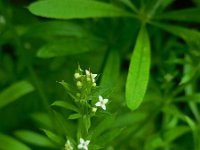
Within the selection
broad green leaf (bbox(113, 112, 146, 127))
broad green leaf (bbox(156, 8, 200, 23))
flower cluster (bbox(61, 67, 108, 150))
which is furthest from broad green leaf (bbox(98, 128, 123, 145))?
broad green leaf (bbox(156, 8, 200, 23))

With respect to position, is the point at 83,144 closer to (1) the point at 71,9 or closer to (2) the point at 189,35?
(1) the point at 71,9

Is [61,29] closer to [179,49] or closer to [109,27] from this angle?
[109,27]

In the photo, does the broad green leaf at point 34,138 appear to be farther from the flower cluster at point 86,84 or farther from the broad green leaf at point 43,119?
the flower cluster at point 86,84

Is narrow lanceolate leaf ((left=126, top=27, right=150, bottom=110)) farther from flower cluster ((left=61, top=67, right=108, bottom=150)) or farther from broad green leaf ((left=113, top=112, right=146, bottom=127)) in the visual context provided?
broad green leaf ((left=113, top=112, right=146, bottom=127))

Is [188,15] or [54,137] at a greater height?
[188,15]

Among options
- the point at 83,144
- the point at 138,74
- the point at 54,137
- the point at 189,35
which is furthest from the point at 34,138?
the point at 189,35

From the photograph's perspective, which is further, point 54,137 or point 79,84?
point 54,137

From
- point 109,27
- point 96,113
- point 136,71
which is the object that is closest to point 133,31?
point 109,27
